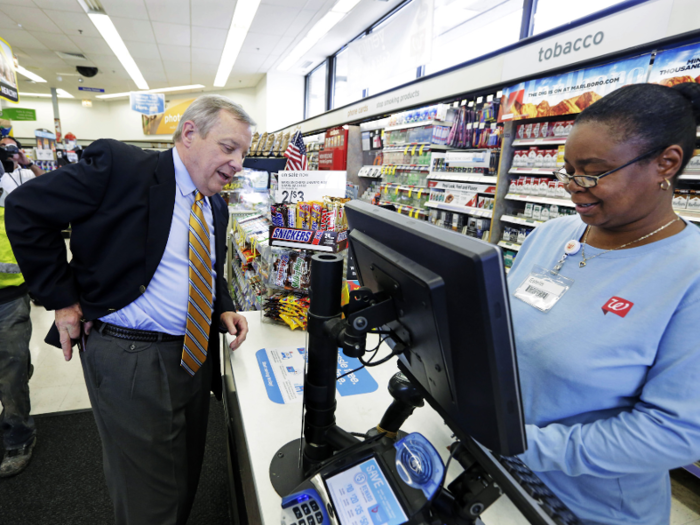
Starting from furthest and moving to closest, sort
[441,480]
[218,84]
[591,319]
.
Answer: [218,84]
[591,319]
[441,480]

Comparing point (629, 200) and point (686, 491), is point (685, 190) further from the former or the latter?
point (629, 200)

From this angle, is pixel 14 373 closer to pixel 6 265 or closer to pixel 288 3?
pixel 6 265

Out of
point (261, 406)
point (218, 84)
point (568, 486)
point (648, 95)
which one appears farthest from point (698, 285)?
point (218, 84)

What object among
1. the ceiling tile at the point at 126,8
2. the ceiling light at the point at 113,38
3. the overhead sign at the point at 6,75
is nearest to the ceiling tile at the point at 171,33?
the ceiling tile at the point at 126,8

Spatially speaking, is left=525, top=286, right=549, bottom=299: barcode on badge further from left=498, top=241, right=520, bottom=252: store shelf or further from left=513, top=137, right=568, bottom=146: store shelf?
left=498, top=241, right=520, bottom=252: store shelf

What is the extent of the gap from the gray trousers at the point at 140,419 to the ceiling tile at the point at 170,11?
23.4 feet

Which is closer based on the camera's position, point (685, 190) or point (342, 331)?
point (342, 331)

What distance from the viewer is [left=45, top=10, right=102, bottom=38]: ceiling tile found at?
7.19m

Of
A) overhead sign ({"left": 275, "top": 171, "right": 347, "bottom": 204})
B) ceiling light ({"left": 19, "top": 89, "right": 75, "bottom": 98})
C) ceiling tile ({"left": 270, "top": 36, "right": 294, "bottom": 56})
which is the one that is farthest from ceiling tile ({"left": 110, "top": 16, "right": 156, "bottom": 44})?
ceiling light ({"left": 19, "top": 89, "right": 75, "bottom": 98})

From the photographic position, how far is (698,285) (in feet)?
2.57

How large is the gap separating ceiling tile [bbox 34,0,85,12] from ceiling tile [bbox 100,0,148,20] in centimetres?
49

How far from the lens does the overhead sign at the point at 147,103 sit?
37.6 feet

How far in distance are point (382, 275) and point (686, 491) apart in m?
3.13

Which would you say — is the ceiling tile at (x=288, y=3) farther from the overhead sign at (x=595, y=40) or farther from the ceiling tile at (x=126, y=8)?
the overhead sign at (x=595, y=40)
